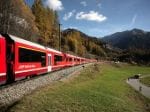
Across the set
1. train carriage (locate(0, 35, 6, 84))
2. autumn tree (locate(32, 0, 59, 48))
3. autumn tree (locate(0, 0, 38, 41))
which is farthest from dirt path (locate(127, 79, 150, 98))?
autumn tree (locate(32, 0, 59, 48))

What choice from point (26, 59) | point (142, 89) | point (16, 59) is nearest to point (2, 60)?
point (16, 59)

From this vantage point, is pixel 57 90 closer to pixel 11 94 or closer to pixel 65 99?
pixel 65 99

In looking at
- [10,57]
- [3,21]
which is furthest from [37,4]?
[10,57]

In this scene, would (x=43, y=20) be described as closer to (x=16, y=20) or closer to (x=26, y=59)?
(x=16, y=20)

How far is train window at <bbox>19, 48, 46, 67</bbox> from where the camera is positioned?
2015cm

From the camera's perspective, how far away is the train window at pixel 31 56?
20150 mm

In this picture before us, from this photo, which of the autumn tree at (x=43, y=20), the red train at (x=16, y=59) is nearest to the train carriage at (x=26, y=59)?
the red train at (x=16, y=59)

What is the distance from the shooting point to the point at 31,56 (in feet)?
75.5

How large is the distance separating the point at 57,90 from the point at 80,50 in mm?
130638

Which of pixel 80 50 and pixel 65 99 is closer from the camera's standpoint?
pixel 65 99

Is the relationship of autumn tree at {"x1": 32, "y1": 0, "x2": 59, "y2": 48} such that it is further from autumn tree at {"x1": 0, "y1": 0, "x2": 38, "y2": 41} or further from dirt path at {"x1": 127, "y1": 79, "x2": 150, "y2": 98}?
dirt path at {"x1": 127, "y1": 79, "x2": 150, "y2": 98}

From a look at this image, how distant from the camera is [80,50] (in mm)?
148875

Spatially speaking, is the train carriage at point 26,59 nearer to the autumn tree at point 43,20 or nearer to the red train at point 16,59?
the red train at point 16,59

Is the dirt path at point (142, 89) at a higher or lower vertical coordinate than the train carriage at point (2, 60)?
lower
